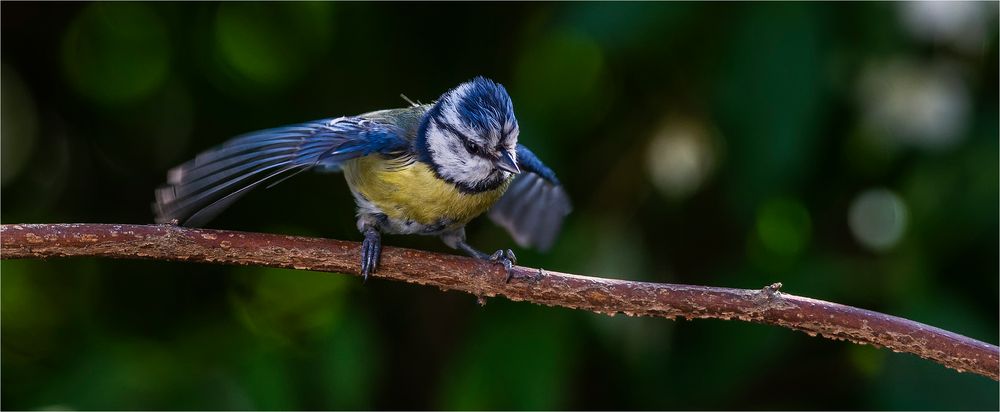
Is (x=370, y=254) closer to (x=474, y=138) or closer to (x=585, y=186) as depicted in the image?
(x=474, y=138)

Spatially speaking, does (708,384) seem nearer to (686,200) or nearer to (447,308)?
(686,200)

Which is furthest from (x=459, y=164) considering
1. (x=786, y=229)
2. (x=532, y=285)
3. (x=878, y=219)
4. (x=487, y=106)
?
(x=878, y=219)

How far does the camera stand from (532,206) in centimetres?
254

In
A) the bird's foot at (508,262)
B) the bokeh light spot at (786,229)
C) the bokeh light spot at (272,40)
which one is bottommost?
the bokeh light spot at (786,229)

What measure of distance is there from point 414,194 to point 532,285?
53 cm

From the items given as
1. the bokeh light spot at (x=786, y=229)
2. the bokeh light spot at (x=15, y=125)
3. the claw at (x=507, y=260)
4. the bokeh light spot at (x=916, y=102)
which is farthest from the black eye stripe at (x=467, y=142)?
the bokeh light spot at (x=15, y=125)

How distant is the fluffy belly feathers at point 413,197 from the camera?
2.21 m

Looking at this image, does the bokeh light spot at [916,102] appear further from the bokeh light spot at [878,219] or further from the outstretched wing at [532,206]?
the outstretched wing at [532,206]

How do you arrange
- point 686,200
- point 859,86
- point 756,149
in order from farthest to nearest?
point 686,200, point 859,86, point 756,149

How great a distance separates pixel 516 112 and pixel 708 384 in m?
0.84

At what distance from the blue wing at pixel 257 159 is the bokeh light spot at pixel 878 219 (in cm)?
119

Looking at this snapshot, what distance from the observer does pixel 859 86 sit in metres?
2.38

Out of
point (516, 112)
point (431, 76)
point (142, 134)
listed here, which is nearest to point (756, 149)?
point (516, 112)

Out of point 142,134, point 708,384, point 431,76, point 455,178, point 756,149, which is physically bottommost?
point 708,384
